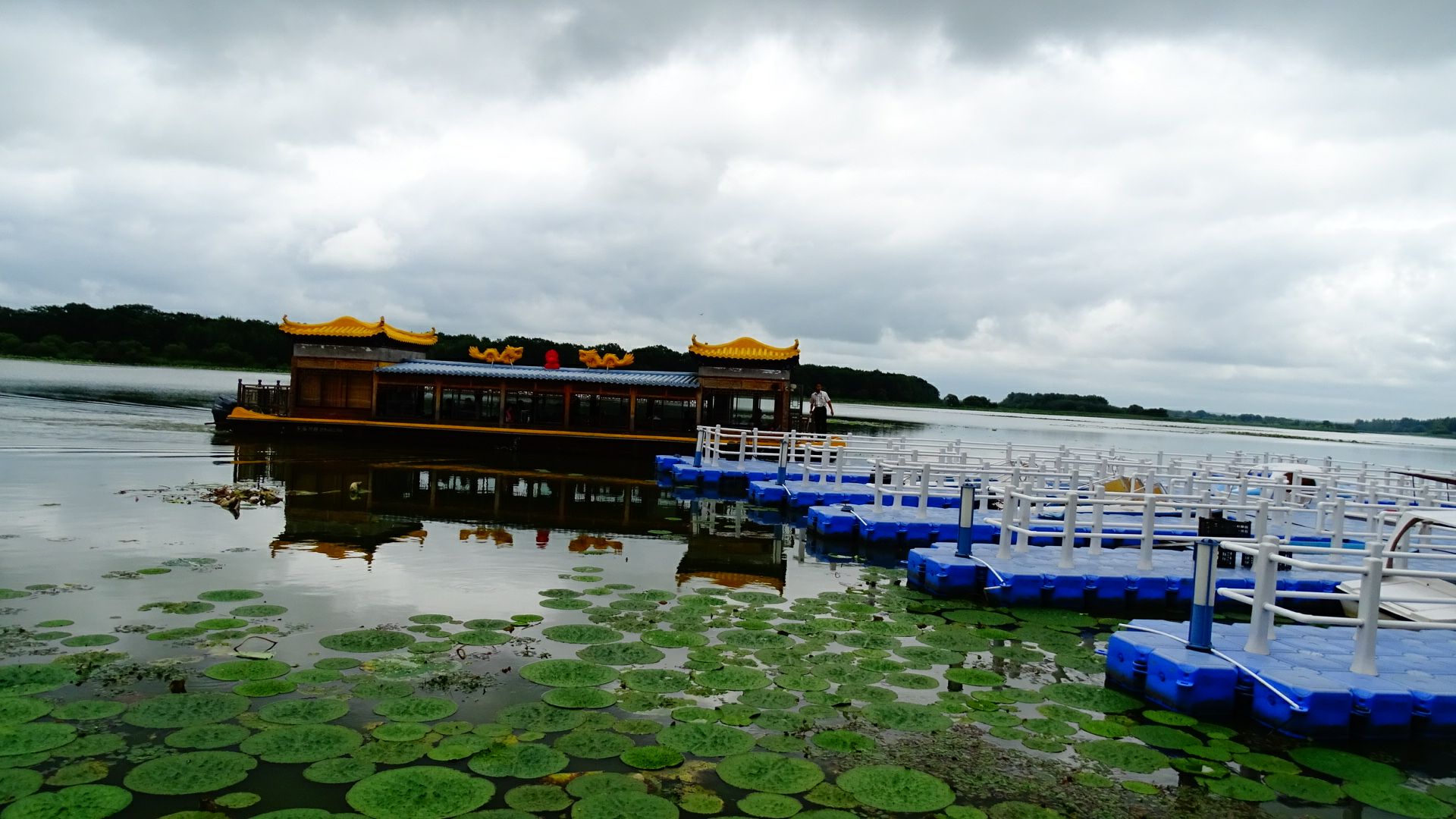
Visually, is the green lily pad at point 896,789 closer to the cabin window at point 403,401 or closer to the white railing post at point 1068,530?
the white railing post at point 1068,530

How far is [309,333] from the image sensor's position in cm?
3250

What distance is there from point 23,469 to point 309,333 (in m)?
14.5

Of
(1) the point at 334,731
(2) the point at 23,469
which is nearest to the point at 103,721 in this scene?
(1) the point at 334,731

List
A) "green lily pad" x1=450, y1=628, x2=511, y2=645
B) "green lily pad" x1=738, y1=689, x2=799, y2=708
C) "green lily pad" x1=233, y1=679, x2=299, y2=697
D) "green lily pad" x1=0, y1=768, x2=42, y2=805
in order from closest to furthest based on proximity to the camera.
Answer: "green lily pad" x1=0, y1=768, x2=42, y2=805, "green lily pad" x1=233, y1=679, x2=299, y2=697, "green lily pad" x1=738, y1=689, x2=799, y2=708, "green lily pad" x1=450, y1=628, x2=511, y2=645

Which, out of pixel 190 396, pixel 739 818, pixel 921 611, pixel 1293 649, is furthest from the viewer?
pixel 190 396

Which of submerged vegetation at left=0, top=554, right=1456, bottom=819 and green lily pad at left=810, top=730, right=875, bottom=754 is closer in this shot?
submerged vegetation at left=0, top=554, right=1456, bottom=819

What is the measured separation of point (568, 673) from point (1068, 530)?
6.78 m

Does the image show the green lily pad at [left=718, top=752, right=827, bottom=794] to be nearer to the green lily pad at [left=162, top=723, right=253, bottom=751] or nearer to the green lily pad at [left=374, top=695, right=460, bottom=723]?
the green lily pad at [left=374, top=695, right=460, bottom=723]

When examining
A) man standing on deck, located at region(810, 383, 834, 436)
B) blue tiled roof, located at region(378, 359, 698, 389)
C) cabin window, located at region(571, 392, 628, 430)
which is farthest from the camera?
cabin window, located at region(571, 392, 628, 430)

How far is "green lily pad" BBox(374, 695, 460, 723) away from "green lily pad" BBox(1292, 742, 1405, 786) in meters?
5.47

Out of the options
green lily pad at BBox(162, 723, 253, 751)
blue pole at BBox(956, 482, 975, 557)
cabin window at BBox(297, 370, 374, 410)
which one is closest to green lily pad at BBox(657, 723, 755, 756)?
green lily pad at BBox(162, 723, 253, 751)

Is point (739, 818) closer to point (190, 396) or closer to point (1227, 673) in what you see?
point (1227, 673)

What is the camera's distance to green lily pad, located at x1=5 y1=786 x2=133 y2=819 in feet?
14.9

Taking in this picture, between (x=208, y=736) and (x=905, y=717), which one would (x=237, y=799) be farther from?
(x=905, y=717)
